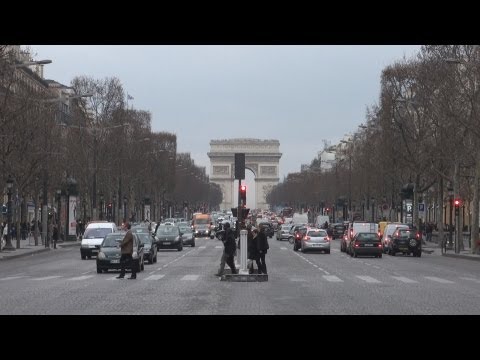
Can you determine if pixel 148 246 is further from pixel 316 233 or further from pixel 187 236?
pixel 187 236

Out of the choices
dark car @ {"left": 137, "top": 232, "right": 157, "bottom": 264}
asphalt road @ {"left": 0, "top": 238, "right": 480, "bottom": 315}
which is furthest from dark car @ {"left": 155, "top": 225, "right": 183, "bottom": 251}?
asphalt road @ {"left": 0, "top": 238, "right": 480, "bottom": 315}

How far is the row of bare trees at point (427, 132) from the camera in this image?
69.1 metres

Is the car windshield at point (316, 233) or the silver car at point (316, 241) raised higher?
the car windshield at point (316, 233)

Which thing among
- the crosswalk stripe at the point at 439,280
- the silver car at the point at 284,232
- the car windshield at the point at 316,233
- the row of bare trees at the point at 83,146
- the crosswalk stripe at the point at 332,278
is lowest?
the crosswalk stripe at the point at 439,280

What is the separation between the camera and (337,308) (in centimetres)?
2694

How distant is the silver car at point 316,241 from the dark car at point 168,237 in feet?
26.0

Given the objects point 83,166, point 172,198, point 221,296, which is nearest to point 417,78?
point 83,166

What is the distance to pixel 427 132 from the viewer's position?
88938mm

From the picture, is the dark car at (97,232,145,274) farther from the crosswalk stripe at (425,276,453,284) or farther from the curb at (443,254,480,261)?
the curb at (443,254,480,261)

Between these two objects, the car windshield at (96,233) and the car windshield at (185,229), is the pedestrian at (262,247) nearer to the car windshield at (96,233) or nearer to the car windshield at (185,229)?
the car windshield at (96,233)

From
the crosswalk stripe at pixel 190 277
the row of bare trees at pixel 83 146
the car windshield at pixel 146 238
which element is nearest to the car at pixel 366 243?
the car windshield at pixel 146 238
